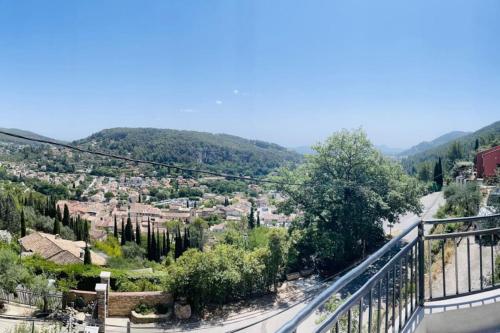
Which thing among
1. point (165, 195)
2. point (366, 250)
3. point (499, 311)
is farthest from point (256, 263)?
point (165, 195)

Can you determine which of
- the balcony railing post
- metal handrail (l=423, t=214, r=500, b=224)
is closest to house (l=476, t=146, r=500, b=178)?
metal handrail (l=423, t=214, r=500, b=224)

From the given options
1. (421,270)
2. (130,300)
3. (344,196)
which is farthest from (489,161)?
(421,270)

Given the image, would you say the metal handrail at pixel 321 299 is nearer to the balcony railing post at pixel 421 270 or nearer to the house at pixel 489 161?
the balcony railing post at pixel 421 270

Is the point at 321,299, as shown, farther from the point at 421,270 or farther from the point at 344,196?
the point at 344,196

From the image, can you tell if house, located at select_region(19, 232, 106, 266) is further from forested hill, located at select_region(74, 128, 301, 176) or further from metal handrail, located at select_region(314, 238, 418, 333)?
forested hill, located at select_region(74, 128, 301, 176)

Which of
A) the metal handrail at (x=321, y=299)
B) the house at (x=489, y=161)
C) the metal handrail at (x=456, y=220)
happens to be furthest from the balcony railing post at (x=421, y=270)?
the house at (x=489, y=161)

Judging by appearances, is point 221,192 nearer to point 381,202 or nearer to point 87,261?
point 87,261

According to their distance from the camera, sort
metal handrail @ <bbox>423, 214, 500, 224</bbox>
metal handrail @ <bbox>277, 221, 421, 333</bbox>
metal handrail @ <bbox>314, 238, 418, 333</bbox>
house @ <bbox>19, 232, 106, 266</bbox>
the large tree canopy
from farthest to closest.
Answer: house @ <bbox>19, 232, 106, 266</bbox>, the large tree canopy, metal handrail @ <bbox>423, 214, 500, 224</bbox>, metal handrail @ <bbox>314, 238, 418, 333</bbox>, metal handrail @ <bbox>277, 221, 421, 333</bbox>
